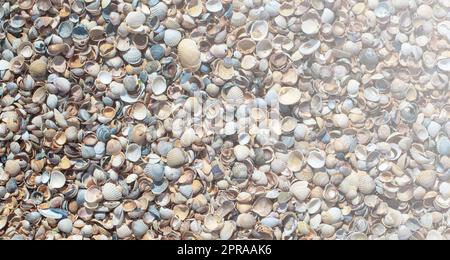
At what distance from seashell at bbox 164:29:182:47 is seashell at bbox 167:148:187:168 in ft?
Answer: 0.82

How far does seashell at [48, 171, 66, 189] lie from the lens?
1388 millimetres

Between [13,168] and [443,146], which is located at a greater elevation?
[443,146]

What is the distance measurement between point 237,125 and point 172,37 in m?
0.26

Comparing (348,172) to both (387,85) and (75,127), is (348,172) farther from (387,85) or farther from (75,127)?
(75,127)

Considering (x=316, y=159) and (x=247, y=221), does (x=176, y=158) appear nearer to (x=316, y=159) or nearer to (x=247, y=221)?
(x=247, y=221)

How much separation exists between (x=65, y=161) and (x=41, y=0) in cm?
39

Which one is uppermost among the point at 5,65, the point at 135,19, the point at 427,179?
the point at 135,19

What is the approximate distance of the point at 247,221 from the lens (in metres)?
1.35

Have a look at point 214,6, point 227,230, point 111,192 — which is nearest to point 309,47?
point 214,6

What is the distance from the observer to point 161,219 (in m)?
1.37

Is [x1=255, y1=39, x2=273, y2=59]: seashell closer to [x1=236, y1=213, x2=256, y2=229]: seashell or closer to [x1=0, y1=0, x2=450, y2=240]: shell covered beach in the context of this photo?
[x1=0, y1=0, x2=450, y2=240]: shell covered beach

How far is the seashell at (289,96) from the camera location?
136 cm
